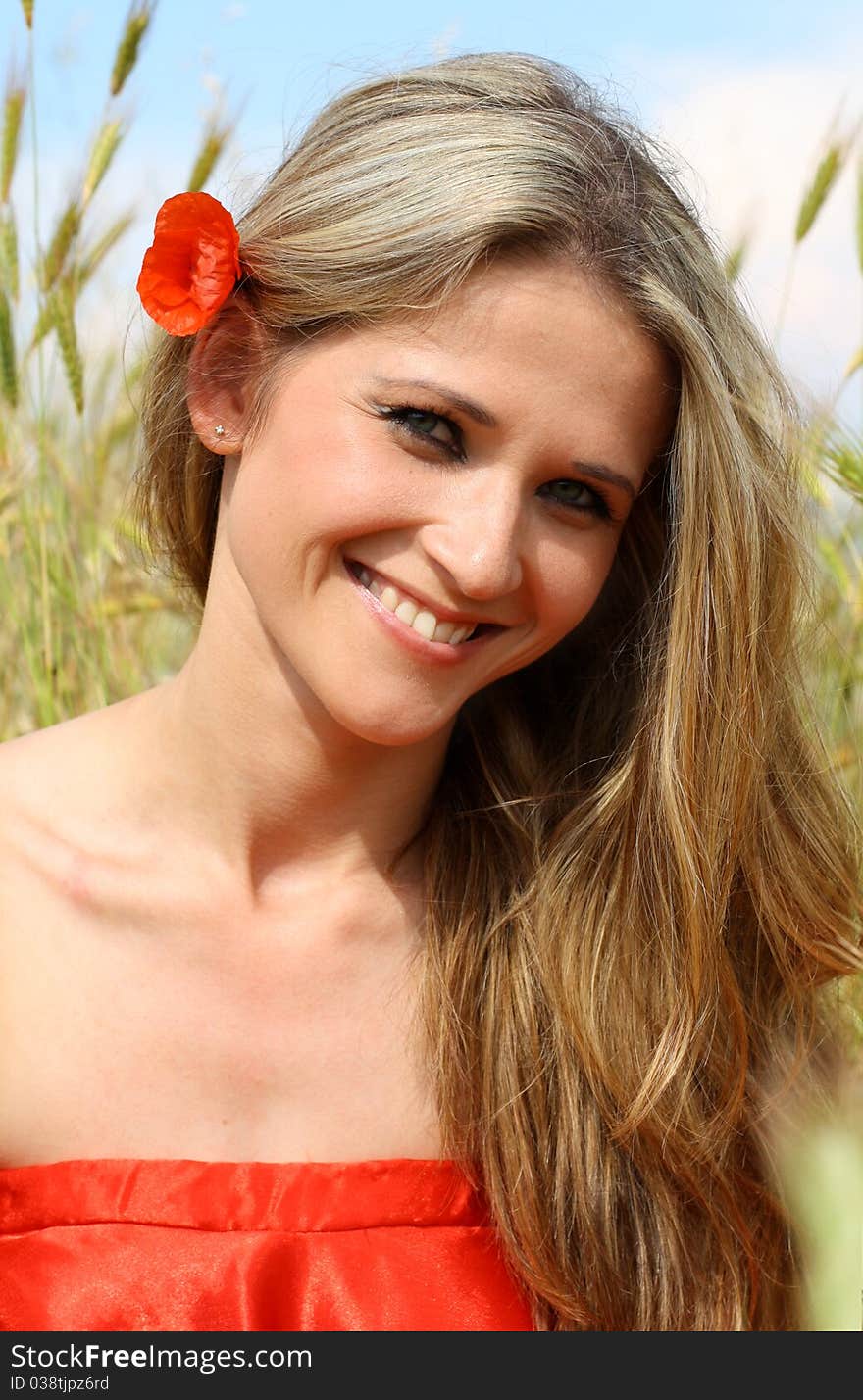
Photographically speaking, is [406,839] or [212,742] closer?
[212,742]

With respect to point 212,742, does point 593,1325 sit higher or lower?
lower

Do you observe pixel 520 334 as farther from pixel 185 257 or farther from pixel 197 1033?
pixel 197 1033

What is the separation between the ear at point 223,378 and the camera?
2121 millimetres

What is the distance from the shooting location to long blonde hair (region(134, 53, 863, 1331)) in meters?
1.98

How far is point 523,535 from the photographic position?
1.95 metres

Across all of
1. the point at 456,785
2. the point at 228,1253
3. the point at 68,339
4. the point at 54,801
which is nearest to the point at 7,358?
the point at 68,339

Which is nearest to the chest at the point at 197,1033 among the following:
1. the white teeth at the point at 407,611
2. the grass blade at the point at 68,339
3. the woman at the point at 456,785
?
the woman at the point at 456,785

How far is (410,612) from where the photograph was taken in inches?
77.7

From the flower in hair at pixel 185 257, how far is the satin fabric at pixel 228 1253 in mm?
1148

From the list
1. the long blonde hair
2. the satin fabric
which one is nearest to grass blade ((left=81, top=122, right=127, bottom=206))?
the long blonde hair

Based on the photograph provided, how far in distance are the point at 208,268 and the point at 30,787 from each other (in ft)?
2.66

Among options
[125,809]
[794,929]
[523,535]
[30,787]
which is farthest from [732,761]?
[30,787]

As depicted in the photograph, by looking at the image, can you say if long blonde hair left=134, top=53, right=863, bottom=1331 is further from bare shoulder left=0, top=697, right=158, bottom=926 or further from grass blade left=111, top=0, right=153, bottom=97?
grass blade left=111, top=0, right=153, bottom=97

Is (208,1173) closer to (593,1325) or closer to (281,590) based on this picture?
(593,1325)
